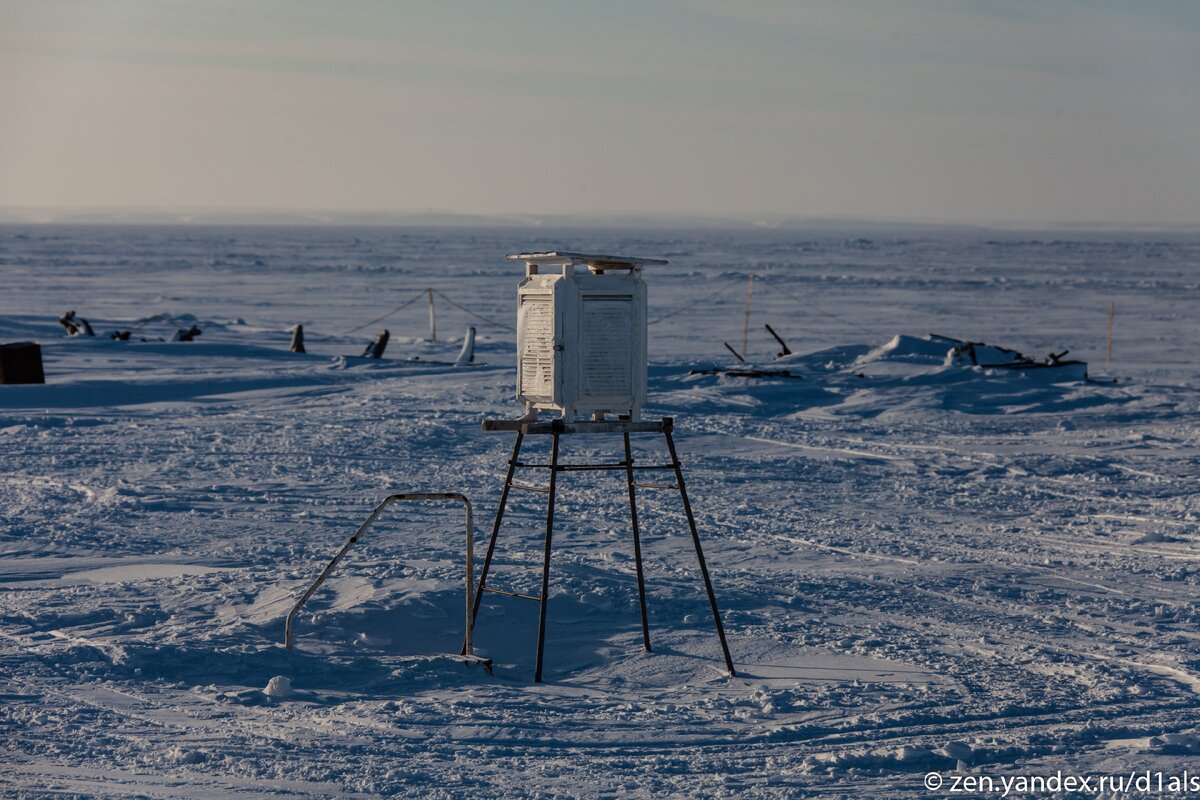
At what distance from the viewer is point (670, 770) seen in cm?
606

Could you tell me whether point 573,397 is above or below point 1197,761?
above

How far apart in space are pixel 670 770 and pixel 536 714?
985 millimetres

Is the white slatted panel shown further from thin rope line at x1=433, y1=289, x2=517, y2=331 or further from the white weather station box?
thin rope line at x1=433, y1=289, x2=517, y2=331

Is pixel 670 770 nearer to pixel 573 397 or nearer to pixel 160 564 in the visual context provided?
pixel 573 397

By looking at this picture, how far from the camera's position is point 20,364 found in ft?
61.8

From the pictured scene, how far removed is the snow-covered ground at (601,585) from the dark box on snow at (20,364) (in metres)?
0.38

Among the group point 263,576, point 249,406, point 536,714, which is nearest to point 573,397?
point 536,714

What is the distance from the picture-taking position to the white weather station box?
7.07m

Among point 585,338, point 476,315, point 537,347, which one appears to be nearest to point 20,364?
point 537,347

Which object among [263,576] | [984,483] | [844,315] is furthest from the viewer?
[844,315]

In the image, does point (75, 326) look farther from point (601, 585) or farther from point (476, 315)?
point (601, 585)

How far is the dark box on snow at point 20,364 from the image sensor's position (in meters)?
18.7

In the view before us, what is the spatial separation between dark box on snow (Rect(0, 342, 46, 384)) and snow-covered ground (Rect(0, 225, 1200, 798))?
0.38m

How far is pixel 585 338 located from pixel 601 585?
2820 mm
